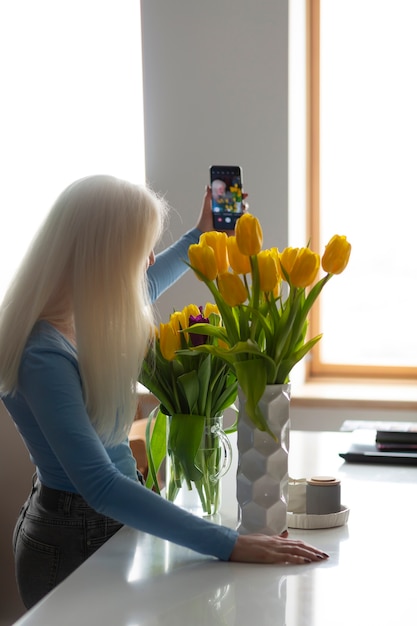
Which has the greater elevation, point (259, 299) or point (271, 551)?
point (259, 299)

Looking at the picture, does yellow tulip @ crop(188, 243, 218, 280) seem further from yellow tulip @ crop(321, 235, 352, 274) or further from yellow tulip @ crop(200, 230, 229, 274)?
yellow tulip @ crop(321, 235, 352, 274)

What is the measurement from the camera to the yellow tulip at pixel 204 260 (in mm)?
1307

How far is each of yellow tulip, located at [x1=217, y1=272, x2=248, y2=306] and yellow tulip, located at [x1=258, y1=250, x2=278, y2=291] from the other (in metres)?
0.03

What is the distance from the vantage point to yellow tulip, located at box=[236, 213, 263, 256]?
126 centimetres

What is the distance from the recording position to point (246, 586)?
116 centimetres

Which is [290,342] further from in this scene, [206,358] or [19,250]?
[19,250]

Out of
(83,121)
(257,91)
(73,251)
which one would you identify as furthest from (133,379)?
(83,121)

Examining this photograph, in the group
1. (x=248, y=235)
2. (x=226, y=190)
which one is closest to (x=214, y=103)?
(x=226, y=190)

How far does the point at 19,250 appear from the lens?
3.71 metres

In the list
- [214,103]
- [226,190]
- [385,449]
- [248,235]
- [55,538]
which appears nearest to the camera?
[248,235]

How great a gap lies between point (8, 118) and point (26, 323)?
2431 millimetres

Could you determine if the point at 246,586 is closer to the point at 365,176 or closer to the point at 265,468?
the point at 265,468

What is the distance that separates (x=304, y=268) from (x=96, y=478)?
422 mm

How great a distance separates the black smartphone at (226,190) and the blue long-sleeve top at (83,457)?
1.71 ft
